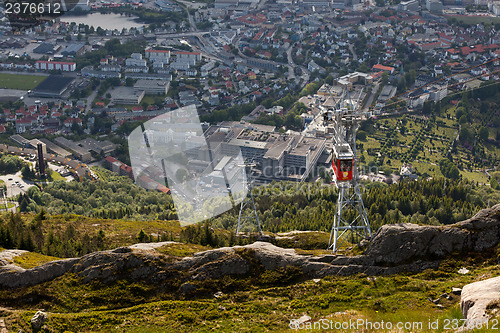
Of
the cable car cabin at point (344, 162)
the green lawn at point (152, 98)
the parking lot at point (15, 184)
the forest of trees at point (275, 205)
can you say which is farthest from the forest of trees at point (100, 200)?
the green lawn at point (152, 98)

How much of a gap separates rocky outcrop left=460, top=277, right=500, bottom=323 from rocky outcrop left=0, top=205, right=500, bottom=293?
224cm

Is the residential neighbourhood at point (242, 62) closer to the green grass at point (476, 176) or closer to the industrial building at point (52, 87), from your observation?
the industrial building at point (52, 87)

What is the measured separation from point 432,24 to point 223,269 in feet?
221

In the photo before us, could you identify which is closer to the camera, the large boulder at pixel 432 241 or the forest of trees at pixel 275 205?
the large boulder at pixel 432 241

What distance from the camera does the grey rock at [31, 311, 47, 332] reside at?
12773 millimetres

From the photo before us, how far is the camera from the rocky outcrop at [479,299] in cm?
1096

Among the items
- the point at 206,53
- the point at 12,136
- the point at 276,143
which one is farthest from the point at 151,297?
the point at 206,53

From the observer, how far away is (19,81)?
58.5 meters

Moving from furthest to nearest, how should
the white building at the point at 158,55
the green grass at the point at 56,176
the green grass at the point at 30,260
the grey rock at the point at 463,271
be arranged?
1. the white building at the point at 158,55
2. the green grass at the point at 56,176
3. the green grass at the point at 30,260
4. the grey rock at the point at 463,271

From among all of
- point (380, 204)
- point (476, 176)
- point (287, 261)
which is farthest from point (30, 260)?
point (476, 176)

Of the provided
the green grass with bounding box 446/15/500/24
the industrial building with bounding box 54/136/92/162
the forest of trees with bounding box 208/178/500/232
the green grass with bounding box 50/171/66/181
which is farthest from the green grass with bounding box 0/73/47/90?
the green grass with bounding box 446/15/500/24

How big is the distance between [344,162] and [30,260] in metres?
10.0

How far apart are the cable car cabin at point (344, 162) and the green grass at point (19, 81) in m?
46.7

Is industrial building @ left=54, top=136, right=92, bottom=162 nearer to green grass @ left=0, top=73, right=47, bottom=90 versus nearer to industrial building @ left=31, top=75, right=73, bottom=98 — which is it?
industrial building @ left=31, top=75, right=73, bottom=98
